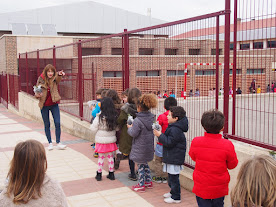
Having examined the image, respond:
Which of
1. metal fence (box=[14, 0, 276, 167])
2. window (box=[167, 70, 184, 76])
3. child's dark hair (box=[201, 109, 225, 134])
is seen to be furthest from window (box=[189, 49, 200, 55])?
child's dark hair (box=[201, 109, 225, 134])

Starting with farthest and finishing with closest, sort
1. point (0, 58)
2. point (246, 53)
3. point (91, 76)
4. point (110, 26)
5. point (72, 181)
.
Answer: point (110, 26) < point (0, 58) < point (91, 76) < point (72, 181) < point (246, 53)

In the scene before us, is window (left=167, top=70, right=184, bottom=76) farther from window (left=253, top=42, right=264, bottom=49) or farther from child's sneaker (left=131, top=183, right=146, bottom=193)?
child's sneaker (left=131, top=183, right=146, bottom=193)

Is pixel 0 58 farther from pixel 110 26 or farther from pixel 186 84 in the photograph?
pixel 186 84

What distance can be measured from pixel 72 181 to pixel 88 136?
3.23 metres

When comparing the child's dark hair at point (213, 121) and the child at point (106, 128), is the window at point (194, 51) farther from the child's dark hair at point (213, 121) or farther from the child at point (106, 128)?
the child's dark hair at point (213, 121)

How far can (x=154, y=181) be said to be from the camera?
550 centimetres

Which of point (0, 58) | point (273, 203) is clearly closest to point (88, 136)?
point (273, 203)

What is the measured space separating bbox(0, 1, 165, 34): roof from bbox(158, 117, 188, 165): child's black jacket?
4416cm

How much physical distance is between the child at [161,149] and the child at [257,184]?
295 cm

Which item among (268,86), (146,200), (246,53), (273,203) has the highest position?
(246,53)

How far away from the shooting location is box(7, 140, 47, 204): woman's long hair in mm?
2285

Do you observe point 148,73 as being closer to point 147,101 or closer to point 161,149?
point 147,101

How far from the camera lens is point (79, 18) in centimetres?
4853

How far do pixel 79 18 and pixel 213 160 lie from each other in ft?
157
